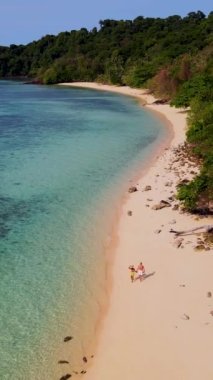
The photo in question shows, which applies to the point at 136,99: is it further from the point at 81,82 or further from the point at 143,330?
the point at 143,330

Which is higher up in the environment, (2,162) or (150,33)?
(150,33)

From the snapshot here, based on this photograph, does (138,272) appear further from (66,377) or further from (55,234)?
(55,234)

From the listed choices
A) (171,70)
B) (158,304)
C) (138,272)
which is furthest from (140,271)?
(171,70)

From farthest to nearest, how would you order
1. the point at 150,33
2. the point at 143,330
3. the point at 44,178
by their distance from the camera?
the point at 150,33, the point at 44,178, the point at 143,330

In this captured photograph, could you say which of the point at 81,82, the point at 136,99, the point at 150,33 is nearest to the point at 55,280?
the point at 136,99

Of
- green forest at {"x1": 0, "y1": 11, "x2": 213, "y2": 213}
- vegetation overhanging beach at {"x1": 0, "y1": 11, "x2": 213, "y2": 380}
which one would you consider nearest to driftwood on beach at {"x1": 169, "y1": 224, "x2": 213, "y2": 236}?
vegetation overhanging beach at {"x1": 0, "y1": 11, "x2": 213, "y2": 380}

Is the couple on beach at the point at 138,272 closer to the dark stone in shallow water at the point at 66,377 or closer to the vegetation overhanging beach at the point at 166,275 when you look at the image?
the vegetation overhanging beach at the point at 166,275
